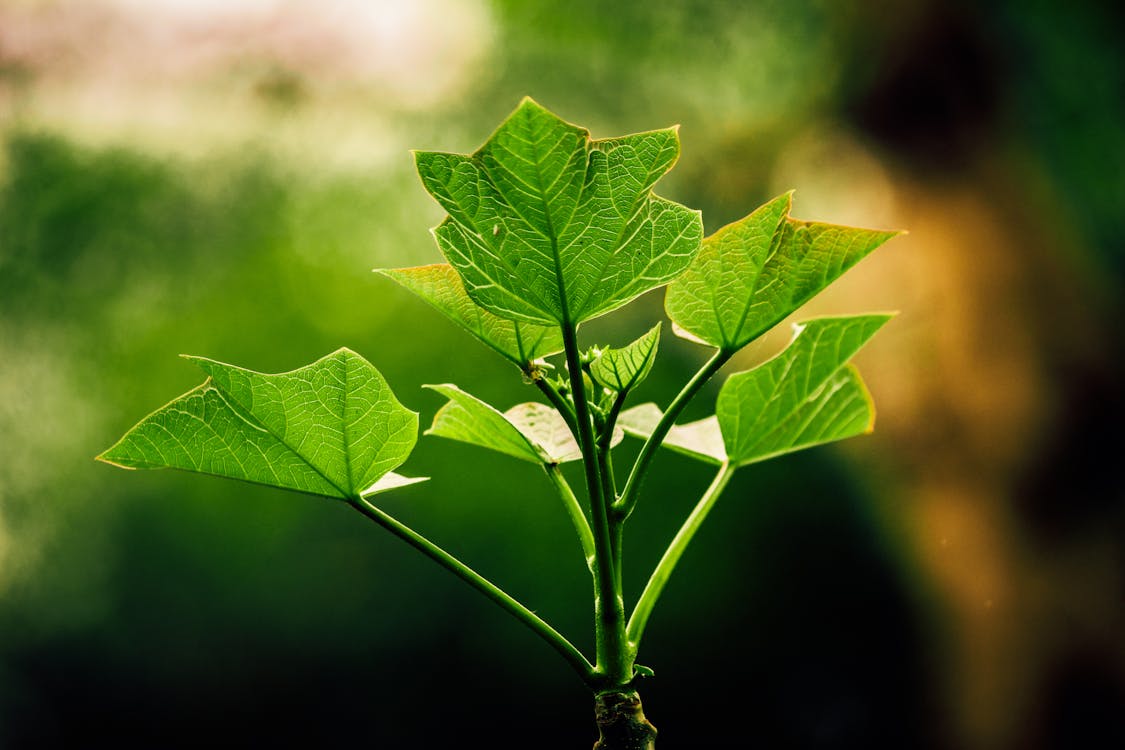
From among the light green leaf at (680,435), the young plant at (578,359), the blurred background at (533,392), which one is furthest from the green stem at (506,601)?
the blurred background at (533,392)

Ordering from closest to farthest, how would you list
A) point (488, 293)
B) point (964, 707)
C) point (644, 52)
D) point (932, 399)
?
1. point (488, 293)
2. point (964, 707)
3. point (932, 399)
4. point (644, 52)

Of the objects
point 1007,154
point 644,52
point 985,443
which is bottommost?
point 985,443

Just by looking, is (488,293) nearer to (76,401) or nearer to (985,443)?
(985,443)

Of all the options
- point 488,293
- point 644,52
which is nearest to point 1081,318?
point 644,52

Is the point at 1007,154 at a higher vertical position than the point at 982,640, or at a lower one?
higher

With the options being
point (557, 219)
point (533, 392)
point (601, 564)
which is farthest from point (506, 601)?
point (533, 392)

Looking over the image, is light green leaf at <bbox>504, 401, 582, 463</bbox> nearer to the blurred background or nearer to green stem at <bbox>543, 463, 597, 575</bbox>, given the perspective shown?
green stem at <bbox>543, 463, 597, 575</bbox>

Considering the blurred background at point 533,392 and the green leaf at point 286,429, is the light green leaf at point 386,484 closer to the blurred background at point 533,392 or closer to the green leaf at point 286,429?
the green leaf at point 286,429
